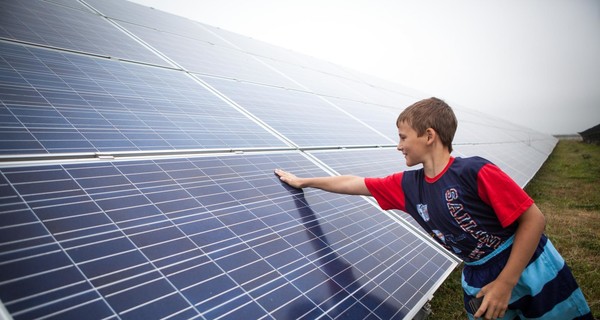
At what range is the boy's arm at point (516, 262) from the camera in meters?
2.05

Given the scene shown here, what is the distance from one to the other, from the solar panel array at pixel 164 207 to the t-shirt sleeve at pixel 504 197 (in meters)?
0.97

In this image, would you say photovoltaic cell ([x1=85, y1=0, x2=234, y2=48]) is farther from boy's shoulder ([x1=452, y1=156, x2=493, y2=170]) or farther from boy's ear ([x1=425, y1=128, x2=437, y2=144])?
boy's shoulder ([x1=452, y1=156, x2=493, y2=170])

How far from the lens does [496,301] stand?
207 centimetres

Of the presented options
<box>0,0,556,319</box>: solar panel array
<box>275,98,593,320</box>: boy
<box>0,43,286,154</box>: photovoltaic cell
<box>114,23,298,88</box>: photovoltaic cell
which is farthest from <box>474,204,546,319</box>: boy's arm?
<box>114,23,298,88</box>: photovoltaic cell

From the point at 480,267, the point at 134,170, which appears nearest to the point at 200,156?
the point at 134,170

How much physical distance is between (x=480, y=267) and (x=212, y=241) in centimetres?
208

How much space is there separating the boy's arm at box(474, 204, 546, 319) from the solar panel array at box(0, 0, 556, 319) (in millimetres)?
541

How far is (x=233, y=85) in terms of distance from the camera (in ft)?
18.7

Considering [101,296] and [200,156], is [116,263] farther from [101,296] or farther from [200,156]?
[200,156]

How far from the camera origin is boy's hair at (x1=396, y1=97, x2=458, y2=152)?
8.12 feet

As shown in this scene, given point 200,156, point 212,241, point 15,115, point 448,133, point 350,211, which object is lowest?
point 350,211

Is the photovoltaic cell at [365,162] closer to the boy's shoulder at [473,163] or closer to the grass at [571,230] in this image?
the grass at [571,230]

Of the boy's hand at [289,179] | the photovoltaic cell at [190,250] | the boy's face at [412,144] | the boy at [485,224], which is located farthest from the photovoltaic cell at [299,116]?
the boy at [485,224]

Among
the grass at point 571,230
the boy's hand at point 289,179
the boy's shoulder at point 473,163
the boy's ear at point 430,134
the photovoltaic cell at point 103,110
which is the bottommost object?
the grass at point 571,230
